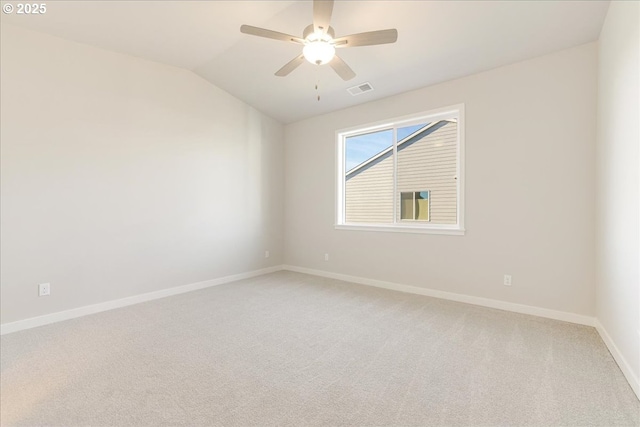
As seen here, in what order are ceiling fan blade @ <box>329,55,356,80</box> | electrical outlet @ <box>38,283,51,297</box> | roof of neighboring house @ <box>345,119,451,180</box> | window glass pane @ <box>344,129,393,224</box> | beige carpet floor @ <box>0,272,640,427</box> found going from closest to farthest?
beige carpet floor @ <box>0,272,640,427</box> → ceiling fan blade @ <box>329,55,356,80</box> → electrical outlet @ <box>38,283,51,297</box> → roof of neighboring house @ <box>345,119,451,180</box> → window glass pane @ <box>344,129,393,224</box>

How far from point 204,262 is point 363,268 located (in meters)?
2.43

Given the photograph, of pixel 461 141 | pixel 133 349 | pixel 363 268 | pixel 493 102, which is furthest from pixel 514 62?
pixel 133 349

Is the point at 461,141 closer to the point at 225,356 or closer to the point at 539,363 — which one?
the point at 539,363

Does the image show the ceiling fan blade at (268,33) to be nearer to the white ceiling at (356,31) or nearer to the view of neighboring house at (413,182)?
the white ceiling at (356,31)

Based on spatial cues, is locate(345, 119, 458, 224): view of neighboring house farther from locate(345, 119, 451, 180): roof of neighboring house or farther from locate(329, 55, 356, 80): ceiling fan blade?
locate(329, 55, 356, 80): ceiling fan blade

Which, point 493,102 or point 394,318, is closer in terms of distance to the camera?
point 394,318

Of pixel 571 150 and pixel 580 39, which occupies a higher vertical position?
pixel 580 39

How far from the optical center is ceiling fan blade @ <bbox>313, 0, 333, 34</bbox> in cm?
210

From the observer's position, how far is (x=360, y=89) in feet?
13.7

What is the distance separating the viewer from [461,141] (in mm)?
3705

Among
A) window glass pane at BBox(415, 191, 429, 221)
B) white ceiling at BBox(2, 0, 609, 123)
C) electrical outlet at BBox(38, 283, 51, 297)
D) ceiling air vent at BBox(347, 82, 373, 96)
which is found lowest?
electrical outlet at BBox(38, 283, 51, 297)

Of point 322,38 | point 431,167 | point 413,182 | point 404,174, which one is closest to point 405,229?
point 413,182

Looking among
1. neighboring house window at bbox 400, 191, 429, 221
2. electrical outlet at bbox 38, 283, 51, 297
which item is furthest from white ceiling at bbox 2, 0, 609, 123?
electrical outlet at bbox 38, 283, 51, 297

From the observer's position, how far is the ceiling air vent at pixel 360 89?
406 cm
